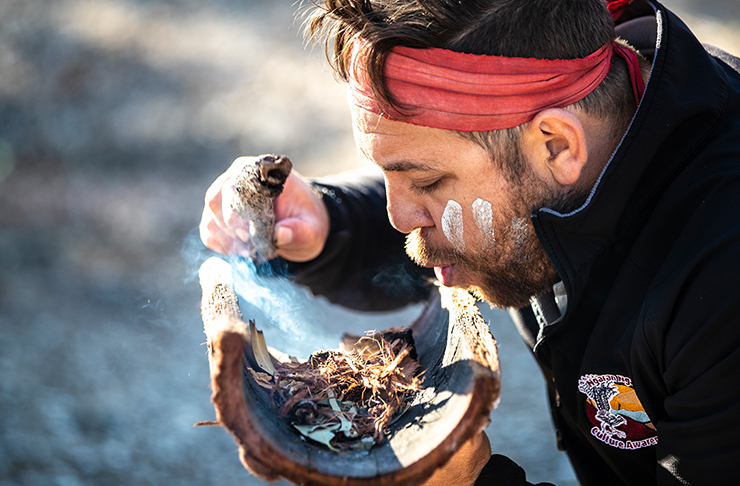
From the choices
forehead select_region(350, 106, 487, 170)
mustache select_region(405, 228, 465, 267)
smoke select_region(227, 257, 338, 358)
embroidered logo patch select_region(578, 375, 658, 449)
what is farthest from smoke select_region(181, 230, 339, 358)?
embroidered logo patch select_region(578, 375, 658, 449)

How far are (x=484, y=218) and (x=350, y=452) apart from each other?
0.80 m

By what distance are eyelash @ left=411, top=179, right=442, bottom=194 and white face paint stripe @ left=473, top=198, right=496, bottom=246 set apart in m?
0.13

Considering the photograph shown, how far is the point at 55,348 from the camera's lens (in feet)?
13.2

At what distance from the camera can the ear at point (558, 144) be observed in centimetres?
155

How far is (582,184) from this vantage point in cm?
171

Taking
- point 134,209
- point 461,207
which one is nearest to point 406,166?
point 461,207

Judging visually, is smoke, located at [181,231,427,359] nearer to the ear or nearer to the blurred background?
the blurred background

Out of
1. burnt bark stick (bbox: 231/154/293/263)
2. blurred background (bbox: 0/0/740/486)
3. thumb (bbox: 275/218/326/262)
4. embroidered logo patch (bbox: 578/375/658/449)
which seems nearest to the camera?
embroidered logo patch (bbox: 578/375/658/449)

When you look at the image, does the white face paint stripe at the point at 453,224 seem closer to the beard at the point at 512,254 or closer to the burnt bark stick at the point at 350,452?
the beard at the point at 512,254

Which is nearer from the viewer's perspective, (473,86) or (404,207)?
(473,86)

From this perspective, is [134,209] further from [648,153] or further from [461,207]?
[648,153]

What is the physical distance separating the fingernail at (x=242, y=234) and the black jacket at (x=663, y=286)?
0.94 m

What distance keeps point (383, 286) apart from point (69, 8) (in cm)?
643

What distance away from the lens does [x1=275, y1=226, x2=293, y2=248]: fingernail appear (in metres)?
1.92
